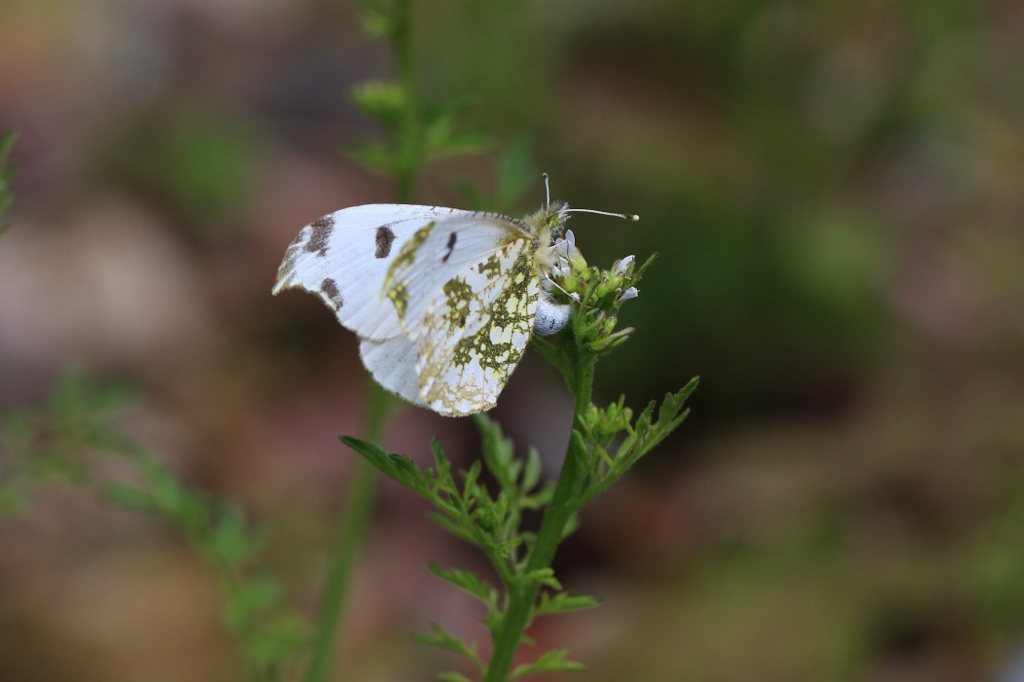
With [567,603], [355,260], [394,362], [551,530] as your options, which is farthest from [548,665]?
[355,260]

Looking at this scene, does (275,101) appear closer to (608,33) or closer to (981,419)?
(608,33)

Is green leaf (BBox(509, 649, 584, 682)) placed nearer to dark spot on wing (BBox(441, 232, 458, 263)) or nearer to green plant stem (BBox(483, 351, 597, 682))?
green plant stem (BBox(483, 351, 597, 682))

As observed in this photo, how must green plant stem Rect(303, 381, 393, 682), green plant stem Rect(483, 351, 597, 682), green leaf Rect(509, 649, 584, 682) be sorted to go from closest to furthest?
green plant stem Rect(483, 351, 597, 682) → green leaf Rect(509, 649, 584, 682) → green plant stem Rect(303, 381, 393, 682)

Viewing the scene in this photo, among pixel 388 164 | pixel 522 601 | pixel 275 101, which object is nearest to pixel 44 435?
pixel 388 164

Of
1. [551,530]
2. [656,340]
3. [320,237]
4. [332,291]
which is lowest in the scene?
[551,530]

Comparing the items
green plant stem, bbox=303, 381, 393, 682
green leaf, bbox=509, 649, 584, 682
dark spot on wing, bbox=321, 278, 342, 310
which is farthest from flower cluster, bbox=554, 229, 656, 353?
green plant stem, bbox=303, 381, 393, 682

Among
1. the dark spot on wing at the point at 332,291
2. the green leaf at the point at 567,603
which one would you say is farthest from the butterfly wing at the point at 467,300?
the green leaf at the point at 567,603

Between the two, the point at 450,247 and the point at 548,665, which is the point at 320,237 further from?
the point at 548,665
